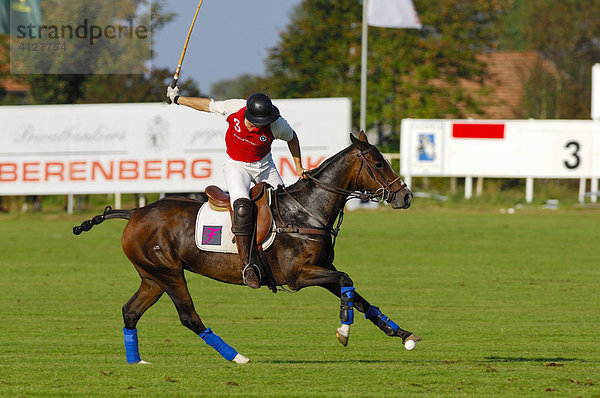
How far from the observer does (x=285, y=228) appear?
1009 centimetres

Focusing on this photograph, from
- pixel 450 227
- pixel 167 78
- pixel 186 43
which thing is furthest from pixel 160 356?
pixel 167 78

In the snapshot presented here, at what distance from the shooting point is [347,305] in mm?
9594

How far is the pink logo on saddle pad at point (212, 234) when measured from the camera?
405 inches

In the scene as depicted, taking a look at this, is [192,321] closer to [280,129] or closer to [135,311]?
[135,311]

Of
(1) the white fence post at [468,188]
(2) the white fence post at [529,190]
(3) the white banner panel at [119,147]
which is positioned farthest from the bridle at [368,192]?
(1) the white fence post at [468,188]

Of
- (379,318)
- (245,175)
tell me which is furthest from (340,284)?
(245,175)

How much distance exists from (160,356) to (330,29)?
40.6 m

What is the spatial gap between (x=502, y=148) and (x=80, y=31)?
53.0 feet

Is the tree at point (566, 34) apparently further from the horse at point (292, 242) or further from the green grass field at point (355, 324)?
the horse at point (292, 242)

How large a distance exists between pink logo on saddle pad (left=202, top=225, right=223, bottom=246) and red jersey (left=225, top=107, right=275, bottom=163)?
751 millimetres

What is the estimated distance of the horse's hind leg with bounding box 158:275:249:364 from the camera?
10352mm

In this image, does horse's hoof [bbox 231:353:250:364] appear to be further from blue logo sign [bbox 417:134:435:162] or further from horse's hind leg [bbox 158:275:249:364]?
blue logo sign [bbox 417:134:435:162]

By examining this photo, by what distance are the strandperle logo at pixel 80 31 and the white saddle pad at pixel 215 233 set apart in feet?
80.2

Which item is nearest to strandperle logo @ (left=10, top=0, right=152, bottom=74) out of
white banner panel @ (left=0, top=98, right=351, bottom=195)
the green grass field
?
white banner panel @ (left=0, top=98, right=351, bottom=195)
